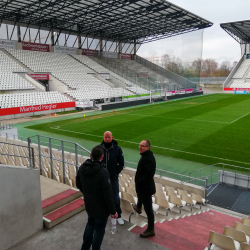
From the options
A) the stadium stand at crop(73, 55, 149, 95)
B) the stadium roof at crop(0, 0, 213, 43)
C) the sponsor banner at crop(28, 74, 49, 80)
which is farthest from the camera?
the stadium stand at crop(73, 55, 149, 95)

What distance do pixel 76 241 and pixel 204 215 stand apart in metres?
4.09

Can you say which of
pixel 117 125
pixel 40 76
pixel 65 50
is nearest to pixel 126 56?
pixel 65 50

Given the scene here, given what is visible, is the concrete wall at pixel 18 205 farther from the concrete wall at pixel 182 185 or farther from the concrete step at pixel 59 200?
the concrete wall at pixel 182 185

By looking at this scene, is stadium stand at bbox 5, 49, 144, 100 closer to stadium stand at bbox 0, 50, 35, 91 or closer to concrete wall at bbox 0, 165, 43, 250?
stadium stand at bbox 0, 50, 35, 91

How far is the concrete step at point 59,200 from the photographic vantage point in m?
4.79

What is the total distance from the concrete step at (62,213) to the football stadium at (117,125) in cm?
3

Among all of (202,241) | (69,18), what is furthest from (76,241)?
(69,18)

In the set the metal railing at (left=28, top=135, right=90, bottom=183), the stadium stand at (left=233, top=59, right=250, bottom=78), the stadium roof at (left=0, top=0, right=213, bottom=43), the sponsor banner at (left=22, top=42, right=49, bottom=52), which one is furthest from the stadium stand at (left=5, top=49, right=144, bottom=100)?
the stadium stand at (left=233, top=59, right=250, bottom=78)

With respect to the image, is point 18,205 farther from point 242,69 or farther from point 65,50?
point 242,69

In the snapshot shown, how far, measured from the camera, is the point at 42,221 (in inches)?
174

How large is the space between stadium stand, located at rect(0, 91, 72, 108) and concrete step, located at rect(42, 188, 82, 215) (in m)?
23.6

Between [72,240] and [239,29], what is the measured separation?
63.7 meters

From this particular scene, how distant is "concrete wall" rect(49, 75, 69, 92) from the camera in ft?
123

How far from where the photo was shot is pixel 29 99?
95.9ft
